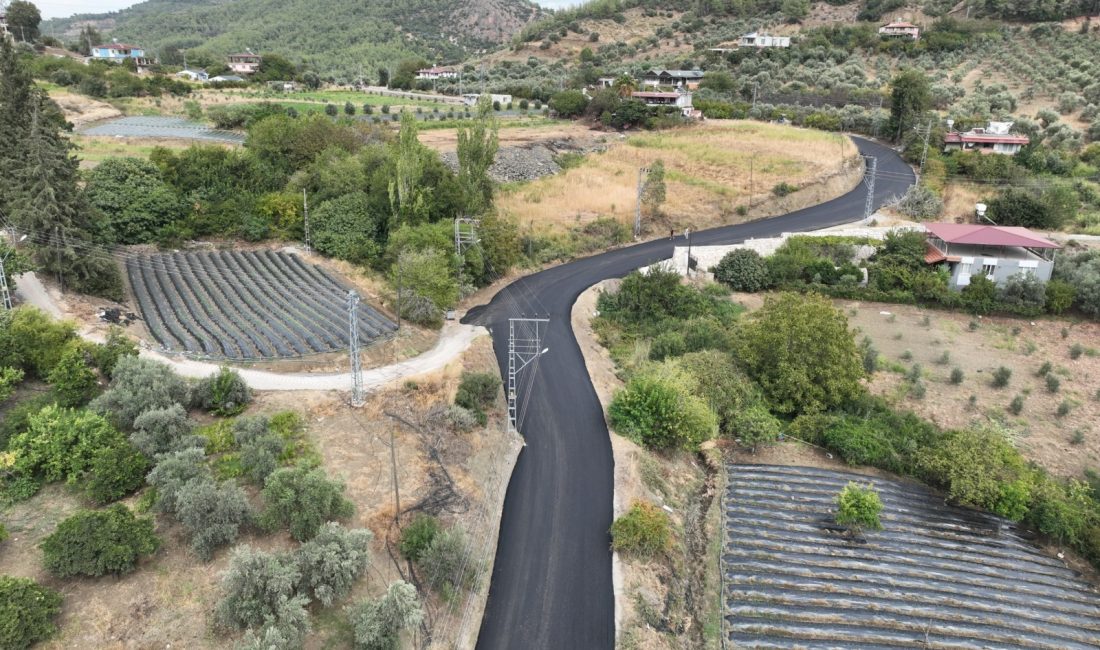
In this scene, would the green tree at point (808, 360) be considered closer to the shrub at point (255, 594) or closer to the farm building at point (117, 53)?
the shrub at point (255, 594)

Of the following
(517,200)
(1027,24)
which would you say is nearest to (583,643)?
(517,200)

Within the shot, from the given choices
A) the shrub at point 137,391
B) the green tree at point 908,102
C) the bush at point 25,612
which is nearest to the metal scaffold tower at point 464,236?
the shrub at point 137,391

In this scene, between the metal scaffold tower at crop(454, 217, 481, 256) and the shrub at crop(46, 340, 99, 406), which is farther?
the metal scaffold tower at crop(454, 217, 481, 256)

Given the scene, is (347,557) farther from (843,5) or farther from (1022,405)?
(843,5)

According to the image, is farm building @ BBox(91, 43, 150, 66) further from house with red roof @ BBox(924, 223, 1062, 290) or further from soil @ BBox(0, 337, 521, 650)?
house with red roof @ BBox(924, 223, 1062, 290)

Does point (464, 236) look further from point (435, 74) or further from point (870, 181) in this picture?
point (435, 74)

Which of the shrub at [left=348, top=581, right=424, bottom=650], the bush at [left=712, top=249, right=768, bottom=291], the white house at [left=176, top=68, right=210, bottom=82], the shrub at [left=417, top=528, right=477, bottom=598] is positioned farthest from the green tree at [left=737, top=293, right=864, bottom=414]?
the white house at [left=176, top=68, right=210, bottom=82]
